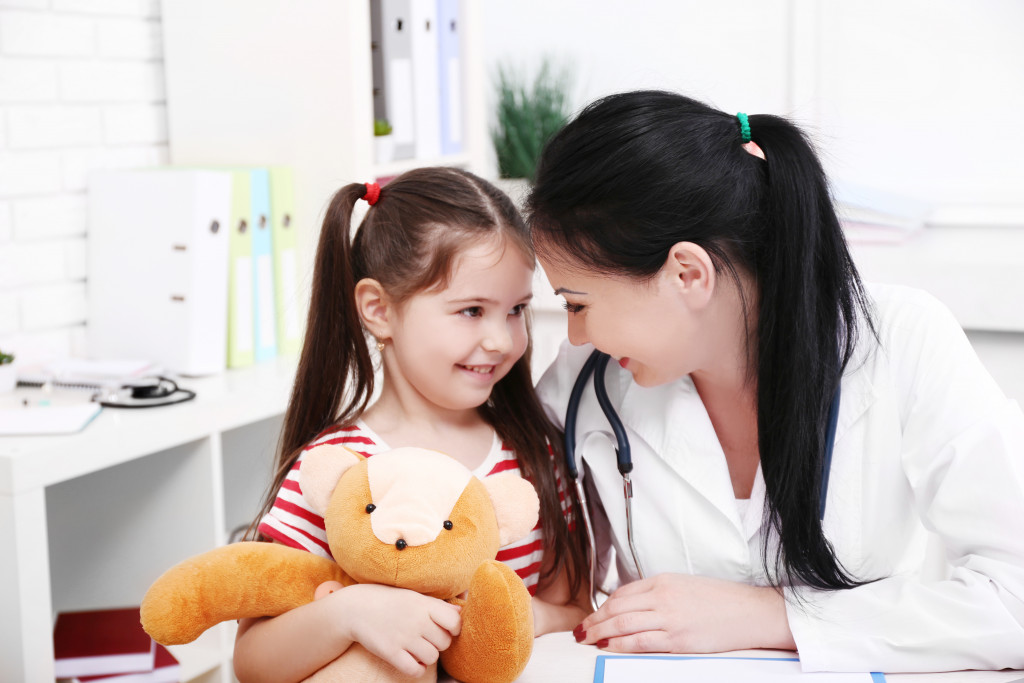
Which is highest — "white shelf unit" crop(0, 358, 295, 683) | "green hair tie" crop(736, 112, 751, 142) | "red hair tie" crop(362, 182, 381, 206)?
"green hair tie" crop(736, 112, 751, 142)

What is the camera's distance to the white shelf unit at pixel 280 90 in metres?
1.71

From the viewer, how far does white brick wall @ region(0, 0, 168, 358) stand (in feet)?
5.25

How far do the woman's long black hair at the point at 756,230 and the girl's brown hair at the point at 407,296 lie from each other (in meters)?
0.09

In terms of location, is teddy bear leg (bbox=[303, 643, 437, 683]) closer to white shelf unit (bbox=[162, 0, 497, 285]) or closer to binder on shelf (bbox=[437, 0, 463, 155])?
white shelf unit (bbox=[162, 0, 497, 285])

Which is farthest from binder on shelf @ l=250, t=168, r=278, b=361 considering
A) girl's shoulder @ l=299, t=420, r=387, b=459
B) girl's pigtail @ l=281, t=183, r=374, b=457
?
girl's shoulder @ l=299, t=420, r=387, b=459

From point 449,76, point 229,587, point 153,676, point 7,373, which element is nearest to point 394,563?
point 229,587

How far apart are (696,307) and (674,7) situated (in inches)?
65.4

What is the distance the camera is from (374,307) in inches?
43.3

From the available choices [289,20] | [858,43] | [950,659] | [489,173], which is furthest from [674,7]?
[950,659]

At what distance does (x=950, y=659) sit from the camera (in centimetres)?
89

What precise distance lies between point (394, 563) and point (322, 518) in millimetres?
225

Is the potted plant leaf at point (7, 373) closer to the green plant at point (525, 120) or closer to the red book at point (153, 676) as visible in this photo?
the red book at point (153, 676)

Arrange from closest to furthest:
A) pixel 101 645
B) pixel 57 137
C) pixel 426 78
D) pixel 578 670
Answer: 1. pixel 578 670
2. pixel 101 645
3. pixel 57 137
4. pixel 426 78

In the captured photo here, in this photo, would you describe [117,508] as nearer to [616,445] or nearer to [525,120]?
[616,445]
